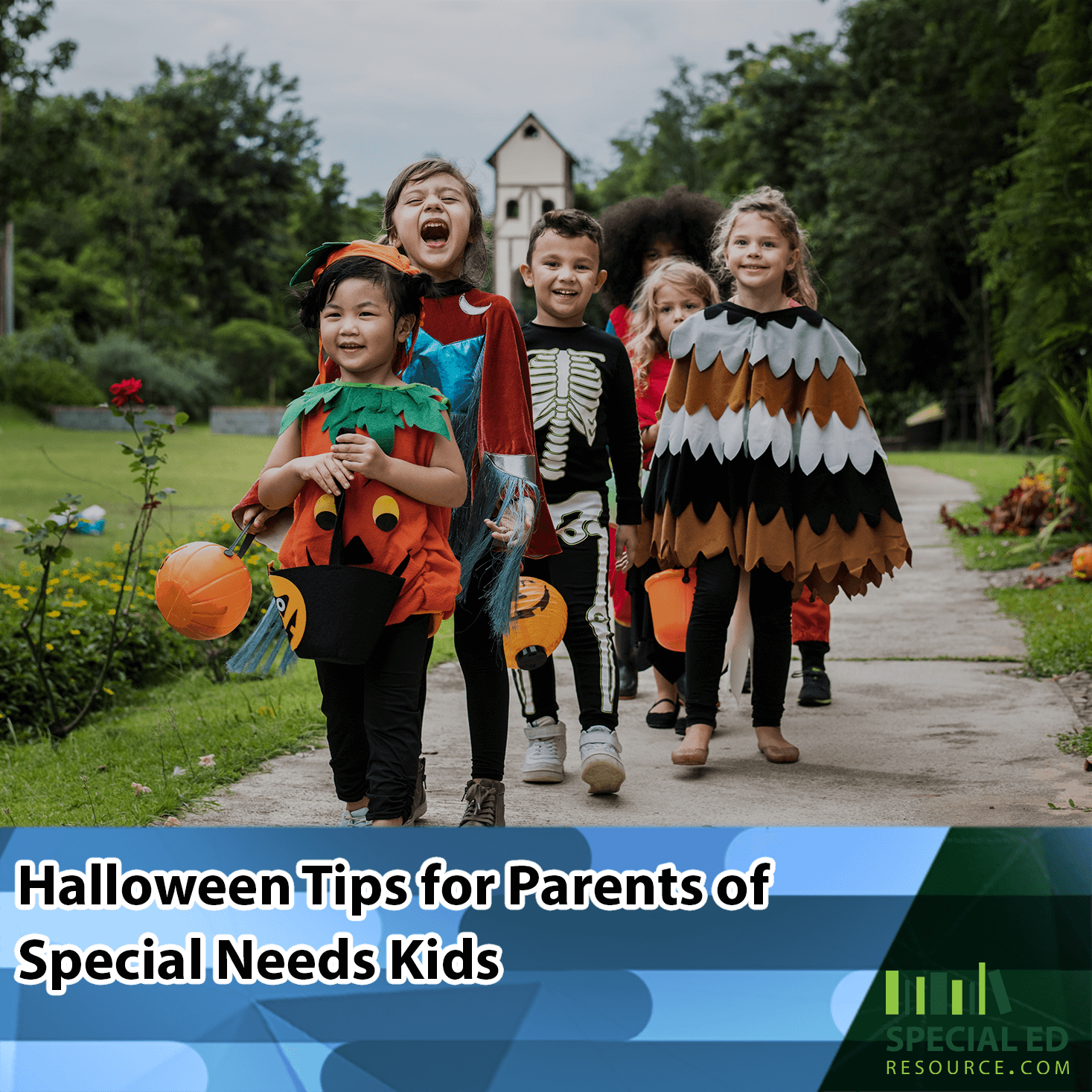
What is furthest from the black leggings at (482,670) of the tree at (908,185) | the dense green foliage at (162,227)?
the tree at (908,185)

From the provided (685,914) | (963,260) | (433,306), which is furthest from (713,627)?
(963,260)

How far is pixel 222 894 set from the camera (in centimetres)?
190

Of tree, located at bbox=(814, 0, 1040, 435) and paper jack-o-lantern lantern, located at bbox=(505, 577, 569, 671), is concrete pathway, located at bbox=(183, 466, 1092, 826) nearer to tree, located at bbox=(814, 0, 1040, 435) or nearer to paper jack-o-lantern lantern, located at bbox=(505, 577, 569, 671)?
paper jack-o-lantern lantern, located at bbox=(505, 577, 569, 671)

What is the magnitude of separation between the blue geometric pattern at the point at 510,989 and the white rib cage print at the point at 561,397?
204 cm

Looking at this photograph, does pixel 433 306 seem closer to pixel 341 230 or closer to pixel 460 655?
pixel 460 655

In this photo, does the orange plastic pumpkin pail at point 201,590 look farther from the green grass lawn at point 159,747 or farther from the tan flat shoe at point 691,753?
the tan flat shoe at point 691,753

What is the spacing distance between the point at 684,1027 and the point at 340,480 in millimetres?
1420

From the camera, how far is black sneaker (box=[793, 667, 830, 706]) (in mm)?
5039

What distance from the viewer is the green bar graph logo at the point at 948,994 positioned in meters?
1.78

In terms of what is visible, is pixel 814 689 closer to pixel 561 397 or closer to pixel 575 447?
pixel 575 447

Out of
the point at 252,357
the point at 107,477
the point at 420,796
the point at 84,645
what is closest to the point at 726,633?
the point at 420,796

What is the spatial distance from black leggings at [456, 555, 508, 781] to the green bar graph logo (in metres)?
1.62

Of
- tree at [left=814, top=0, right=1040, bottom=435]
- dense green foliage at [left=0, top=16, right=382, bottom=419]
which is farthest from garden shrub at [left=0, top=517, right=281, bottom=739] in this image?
tree at [left=814, top=0, right=1040, bottom=435]

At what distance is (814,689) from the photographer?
506 centimetres
